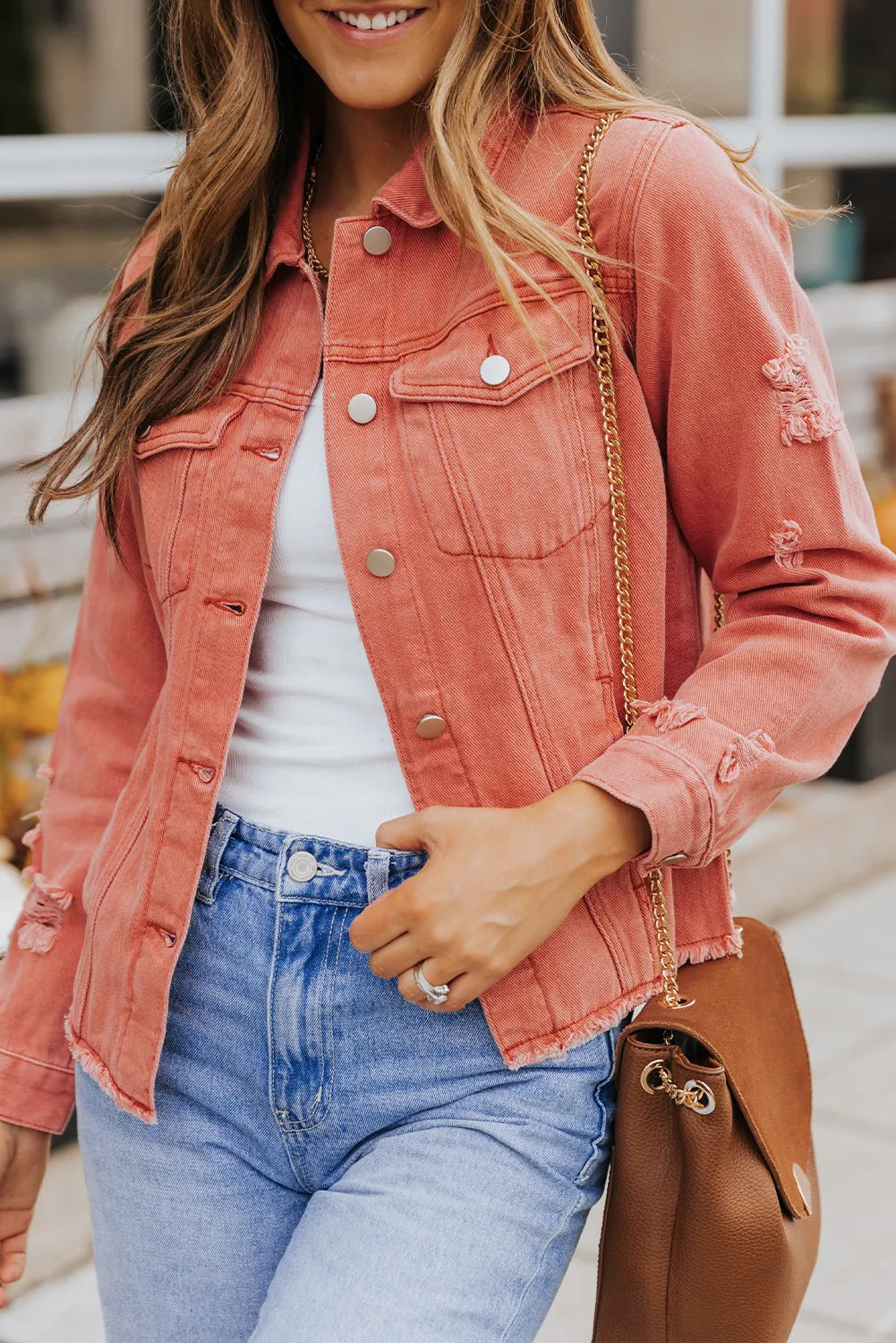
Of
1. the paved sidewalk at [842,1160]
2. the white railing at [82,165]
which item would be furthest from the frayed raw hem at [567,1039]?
the white railing at [82,165]

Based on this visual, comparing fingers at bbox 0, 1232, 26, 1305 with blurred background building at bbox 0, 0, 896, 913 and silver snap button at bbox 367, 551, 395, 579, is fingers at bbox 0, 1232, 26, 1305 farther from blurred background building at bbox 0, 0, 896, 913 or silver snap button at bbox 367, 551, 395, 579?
blurred background building at bbox 0, 0, 896, 913

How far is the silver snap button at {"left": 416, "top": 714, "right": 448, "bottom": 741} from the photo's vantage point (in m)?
1.45

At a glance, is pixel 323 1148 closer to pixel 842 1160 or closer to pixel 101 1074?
pixel 101 1074

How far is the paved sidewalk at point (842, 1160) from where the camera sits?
2.91m

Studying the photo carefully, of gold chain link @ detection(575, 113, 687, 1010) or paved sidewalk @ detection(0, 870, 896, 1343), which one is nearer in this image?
gold chain link @ detection(575, 113, 687, 1010)

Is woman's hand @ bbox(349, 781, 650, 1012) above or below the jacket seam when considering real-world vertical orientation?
above

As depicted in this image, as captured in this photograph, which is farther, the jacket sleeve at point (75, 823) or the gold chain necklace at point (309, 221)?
the jacket sleeve at point (75, 823)

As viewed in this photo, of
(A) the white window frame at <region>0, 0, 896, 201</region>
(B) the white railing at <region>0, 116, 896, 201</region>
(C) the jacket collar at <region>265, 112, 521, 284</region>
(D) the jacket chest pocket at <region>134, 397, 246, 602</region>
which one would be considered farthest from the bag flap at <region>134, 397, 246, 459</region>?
(A) the white window frame at <region>0, 0, 896, 201</region>

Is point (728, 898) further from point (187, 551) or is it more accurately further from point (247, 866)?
point (187, 551)

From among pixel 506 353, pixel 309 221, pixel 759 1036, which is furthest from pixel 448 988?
pixel 309 221

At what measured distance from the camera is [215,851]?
1.55 metres

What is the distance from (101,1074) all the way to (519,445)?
28.4 inches

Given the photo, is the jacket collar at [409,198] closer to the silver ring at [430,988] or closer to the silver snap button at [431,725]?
the silver snap button at [431,725]

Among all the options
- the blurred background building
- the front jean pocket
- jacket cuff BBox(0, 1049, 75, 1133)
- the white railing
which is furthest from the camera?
the blurred background building
